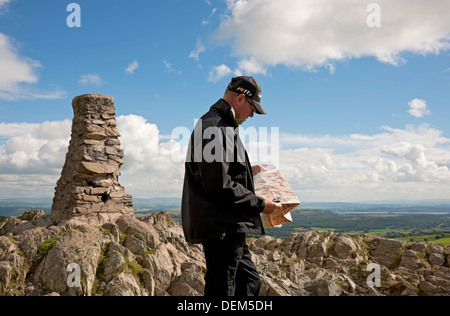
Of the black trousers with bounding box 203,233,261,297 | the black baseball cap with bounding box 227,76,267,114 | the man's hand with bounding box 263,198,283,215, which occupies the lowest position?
the black trousers with bounding box 203,233,261,297

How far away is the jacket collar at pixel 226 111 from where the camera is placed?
530 cm

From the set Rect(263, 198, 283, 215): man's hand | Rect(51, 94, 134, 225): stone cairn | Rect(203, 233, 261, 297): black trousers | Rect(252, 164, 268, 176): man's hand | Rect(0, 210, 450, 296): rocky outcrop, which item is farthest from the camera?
Rect(51, 94, 134, 225): stone cairn

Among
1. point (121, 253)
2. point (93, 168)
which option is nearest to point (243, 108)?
point (121, 253)

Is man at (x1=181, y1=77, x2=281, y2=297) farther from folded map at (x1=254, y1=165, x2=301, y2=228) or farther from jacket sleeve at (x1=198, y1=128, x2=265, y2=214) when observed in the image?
folded map at (x1=254, y1=165, x2=301, y2=228)

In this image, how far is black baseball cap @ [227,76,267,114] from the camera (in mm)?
5441

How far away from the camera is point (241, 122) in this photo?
5.60 metres

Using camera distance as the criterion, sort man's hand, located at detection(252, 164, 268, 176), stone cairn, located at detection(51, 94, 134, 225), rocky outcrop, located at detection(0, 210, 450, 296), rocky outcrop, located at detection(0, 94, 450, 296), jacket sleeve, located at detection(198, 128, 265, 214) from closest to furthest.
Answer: jacket sleeve, located at detection(198, 128, 265, 214), man's hand, located at detection(252, 164, 268, 176), rocky outcrop, located at detection(0, 210, 450, 296), rocky outcrop, located at detection(0, 94, 450, 296), stone cairn, located at detection(51, 94, 134, 225)

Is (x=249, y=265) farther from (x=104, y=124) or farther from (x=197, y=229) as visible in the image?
(x=104, y=124)

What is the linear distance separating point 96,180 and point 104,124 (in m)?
2.62

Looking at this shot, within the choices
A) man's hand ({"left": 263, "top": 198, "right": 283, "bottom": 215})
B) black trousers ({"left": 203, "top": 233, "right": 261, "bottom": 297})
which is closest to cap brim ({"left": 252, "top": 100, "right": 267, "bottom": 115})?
man's hand ({"left": 263, "top": 198, "right": 283, "bottom": 215})

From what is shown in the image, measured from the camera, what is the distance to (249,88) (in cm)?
545

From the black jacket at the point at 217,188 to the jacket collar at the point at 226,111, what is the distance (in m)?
0.18

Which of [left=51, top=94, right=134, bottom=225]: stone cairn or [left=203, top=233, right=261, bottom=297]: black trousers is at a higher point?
[left=51, top=94, right=134, bottom=225]: stone cairn

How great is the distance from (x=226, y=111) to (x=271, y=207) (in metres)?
1.61
